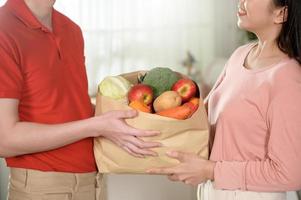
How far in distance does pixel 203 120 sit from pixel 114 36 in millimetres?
1721

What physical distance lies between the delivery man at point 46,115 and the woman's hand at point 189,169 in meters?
0.07

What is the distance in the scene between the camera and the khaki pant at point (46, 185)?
46.4 inches

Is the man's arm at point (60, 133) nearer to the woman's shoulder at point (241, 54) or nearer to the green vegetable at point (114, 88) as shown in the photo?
the green vegetable at point (114, 88)

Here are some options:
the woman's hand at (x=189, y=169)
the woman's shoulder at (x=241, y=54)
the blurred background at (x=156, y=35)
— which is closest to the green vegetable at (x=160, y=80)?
the woman's hand at (x=189, y=169)

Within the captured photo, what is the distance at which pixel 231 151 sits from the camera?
47.9 inches

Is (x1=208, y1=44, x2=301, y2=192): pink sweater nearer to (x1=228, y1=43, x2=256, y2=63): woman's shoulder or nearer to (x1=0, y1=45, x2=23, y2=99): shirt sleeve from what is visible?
(x1=228, y1=43, x2=256, y2=63): woman's shoulder

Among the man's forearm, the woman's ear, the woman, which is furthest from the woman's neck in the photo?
the woman's ear

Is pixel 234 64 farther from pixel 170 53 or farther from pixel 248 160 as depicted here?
pixel 170 53

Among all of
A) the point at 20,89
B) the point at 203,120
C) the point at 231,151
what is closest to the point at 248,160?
the point at 231,151

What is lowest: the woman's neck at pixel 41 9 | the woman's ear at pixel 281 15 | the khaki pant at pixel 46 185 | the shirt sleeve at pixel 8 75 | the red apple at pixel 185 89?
the khaki pant at pixel 46 185

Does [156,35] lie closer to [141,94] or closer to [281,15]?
[281,15]

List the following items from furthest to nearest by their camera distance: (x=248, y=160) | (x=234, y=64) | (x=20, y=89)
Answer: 1. (x=234, y=64)
2. (x=248, y=160)
3. (x=20, y=89)

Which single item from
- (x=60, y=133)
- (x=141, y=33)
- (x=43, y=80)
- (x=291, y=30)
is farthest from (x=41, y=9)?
(x=141, y=33)

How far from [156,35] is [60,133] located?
6.02 feet
